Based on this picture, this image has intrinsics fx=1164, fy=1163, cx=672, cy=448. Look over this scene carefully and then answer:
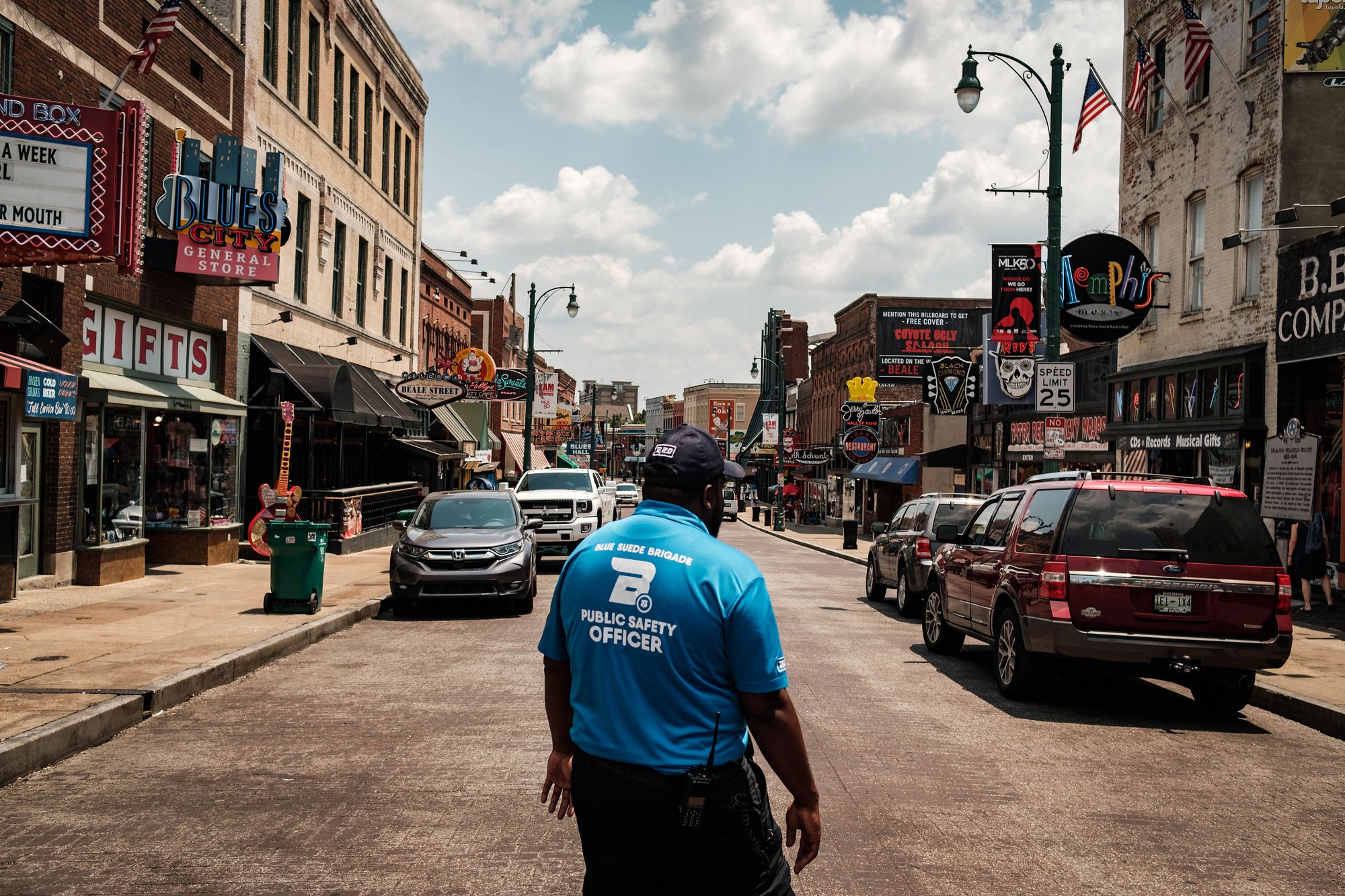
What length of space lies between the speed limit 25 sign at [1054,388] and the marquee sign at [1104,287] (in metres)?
3.72

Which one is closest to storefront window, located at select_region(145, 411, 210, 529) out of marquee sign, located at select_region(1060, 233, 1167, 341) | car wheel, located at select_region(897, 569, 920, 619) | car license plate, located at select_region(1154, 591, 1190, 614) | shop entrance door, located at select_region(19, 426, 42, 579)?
shop entrance door, located at select_region(19, 426, 42, 579)

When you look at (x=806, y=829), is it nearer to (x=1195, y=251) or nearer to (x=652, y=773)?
(x=652, y=773)

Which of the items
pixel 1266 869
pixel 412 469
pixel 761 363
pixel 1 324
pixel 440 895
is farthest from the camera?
pixel 761 363

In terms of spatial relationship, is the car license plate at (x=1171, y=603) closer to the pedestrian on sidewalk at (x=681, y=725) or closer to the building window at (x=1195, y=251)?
the pedestrian on sidewalk at (x=681, y=725)

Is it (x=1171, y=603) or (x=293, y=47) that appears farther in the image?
(x=293, y=47)

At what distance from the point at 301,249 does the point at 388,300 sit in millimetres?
8939

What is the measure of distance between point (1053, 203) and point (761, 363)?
96244mm

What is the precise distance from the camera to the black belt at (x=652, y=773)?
319 centimetres

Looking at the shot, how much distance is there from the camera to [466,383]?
3197cm

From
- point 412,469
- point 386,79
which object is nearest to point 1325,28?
point 386,79

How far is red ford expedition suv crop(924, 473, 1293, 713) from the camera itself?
368 inches

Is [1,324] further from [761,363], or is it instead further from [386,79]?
[761,363]

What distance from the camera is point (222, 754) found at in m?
7.59

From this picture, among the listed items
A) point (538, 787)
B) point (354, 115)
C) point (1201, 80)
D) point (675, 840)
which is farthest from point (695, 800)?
Result: point (354, 115)
